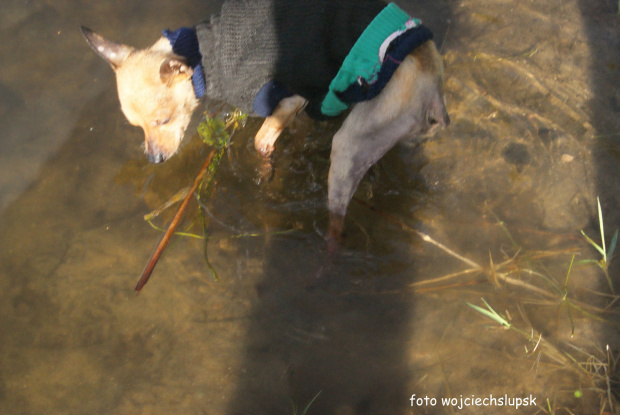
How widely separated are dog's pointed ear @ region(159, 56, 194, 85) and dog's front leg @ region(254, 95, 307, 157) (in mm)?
609

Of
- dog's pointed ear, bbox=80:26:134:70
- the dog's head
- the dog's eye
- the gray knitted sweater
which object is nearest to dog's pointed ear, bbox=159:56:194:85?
the dog's head

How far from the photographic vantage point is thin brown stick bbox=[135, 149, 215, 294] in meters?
2.93

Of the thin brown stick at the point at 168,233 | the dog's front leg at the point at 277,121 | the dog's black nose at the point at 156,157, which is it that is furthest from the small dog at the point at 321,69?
the thin brown stick at the point at 168,233

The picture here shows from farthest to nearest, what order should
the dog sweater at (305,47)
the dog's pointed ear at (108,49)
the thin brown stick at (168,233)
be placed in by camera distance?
the thin brown stick at (168,233) < the dog's pointed ear at (108,49) < the dog sweater at (305,47)

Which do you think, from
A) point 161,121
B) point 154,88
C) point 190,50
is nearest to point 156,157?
point 161,121

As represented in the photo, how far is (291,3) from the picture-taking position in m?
2.25

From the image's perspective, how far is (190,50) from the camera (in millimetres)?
2535

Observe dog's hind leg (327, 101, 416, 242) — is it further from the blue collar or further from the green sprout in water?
the green sprout in water

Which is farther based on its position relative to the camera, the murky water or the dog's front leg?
the dog's front leg

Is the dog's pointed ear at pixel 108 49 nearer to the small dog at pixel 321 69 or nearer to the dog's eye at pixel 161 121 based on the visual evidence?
the small dog at pixel 321 69

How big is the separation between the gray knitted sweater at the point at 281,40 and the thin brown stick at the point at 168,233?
1013 millimetres

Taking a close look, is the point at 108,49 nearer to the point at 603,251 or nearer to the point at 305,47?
the point at 305,47

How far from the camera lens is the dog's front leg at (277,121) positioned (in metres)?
2.81

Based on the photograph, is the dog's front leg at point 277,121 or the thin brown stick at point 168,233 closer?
the dog's front leg at point 277,121
